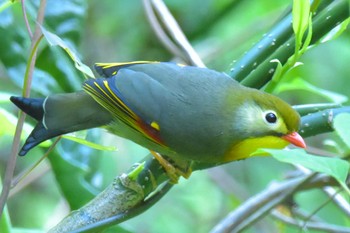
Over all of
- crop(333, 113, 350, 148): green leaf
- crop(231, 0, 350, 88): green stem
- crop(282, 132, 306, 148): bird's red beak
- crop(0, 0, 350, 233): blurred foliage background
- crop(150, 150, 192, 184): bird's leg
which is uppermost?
crop(333, 113, 350, 148): green leaf

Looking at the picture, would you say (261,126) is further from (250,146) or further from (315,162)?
(315,162)

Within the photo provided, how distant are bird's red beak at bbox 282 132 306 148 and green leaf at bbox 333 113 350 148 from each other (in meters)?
0.46

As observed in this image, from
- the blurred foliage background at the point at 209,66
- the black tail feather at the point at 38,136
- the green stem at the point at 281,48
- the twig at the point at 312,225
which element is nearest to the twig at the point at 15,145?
the black tail feather at the point at 38,136

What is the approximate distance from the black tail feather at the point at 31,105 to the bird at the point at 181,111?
104mm

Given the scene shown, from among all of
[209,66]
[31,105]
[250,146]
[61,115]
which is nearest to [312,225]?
[250,146]

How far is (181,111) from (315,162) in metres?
0.63

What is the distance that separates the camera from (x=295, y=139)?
1383 mm

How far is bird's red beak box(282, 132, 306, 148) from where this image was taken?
1365 mm

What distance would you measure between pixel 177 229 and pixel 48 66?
155 centimetres

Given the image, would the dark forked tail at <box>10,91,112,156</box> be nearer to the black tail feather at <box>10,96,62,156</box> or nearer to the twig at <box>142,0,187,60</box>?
the black tail feather at <box>10,96,62,156</box>

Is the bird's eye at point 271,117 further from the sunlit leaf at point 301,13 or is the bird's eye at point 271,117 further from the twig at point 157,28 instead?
the twig at point 157,28

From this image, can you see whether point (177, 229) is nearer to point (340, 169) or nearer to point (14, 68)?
point (14, 68)

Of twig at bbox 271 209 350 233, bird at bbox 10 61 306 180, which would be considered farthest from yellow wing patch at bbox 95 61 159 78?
twig at bbox 271 209 350 233

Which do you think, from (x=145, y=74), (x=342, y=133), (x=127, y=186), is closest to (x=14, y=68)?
(x=145, y=74)
